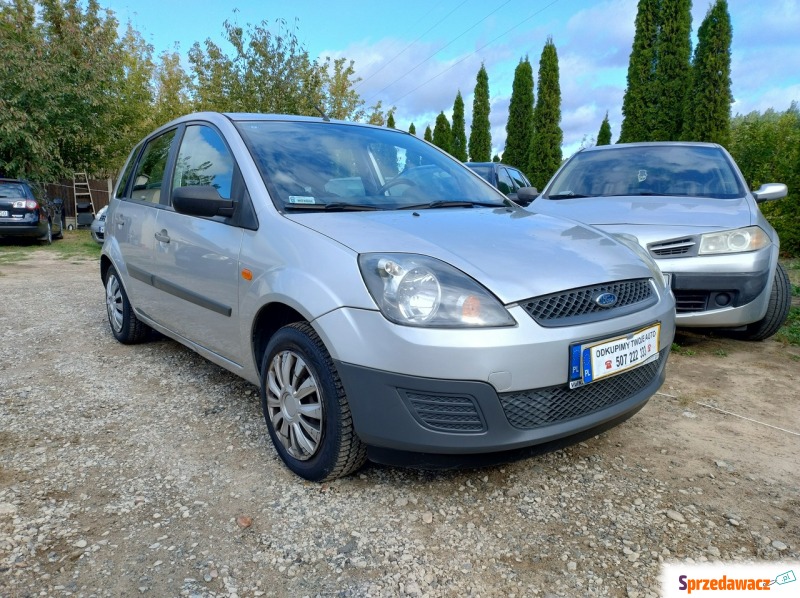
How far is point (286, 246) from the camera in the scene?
239cm

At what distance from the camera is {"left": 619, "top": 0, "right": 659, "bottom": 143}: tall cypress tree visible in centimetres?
1457

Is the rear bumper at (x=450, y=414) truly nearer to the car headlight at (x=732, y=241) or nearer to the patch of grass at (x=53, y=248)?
the car headlight at (x=732, y=241)

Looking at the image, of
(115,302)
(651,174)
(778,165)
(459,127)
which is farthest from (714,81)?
(459,127)

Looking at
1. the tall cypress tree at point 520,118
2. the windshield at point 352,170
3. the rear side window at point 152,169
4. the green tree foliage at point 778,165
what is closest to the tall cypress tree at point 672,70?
the green tree foliage at point 778,165

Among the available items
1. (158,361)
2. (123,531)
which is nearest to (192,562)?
(123,531)

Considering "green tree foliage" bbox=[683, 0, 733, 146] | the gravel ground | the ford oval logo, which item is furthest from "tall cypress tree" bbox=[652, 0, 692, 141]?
the ford oval logo

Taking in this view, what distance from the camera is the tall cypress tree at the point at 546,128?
18.1m

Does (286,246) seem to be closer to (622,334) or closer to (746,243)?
(622,334)

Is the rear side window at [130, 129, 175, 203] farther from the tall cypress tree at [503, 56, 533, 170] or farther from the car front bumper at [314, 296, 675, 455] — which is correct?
the tall cypress tree at [503, 56, 533, 170]

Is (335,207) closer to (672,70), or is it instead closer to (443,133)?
(672,70)

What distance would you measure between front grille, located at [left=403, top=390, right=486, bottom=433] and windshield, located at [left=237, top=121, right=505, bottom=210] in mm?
1037

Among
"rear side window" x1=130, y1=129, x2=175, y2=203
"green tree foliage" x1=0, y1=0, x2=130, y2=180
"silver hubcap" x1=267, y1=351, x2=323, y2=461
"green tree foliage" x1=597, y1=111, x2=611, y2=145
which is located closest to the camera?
"silver hubcap" x1=267, y1=351, x2=323, y2=461

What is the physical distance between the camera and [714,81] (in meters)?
12.6

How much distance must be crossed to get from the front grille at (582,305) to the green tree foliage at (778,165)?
7.99 metres
